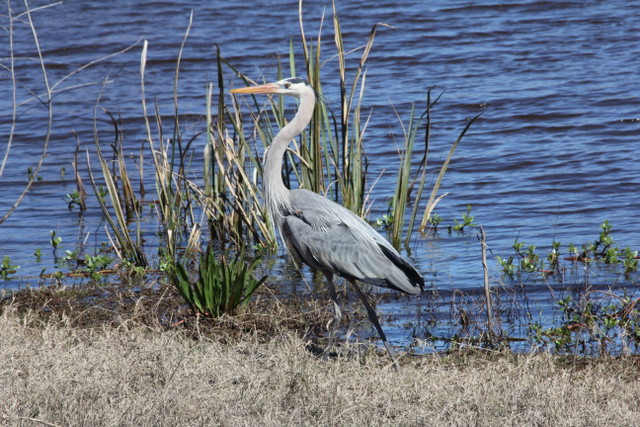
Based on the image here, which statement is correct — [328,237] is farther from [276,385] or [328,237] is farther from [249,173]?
[249,173]

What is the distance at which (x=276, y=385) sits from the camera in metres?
4.05

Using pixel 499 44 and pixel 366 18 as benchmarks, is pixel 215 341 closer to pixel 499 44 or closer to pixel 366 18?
pixel 499 44

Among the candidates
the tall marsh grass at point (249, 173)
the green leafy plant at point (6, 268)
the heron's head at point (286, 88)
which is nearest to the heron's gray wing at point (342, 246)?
the heron's head at point (286, 88)

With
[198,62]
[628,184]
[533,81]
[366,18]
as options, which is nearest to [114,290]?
[628,184]

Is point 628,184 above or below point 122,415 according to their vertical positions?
below

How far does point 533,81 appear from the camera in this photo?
12414mm

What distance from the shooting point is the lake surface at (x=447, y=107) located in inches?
273

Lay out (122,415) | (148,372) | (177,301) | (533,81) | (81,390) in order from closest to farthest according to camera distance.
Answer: (122,415) < (81,390) < (148,372) < (177,301) < (533,81)

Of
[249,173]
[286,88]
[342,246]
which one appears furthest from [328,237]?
[249,173]

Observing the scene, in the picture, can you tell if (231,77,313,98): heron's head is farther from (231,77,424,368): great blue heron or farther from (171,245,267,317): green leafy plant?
(171,245,267,317): green leafy plant

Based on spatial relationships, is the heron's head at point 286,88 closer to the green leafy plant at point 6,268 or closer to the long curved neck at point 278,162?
the long curved neck at point 278,162

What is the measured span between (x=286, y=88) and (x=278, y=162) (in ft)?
1.60

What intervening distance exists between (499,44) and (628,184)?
20.5ft

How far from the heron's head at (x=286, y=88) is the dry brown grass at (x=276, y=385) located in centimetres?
157
